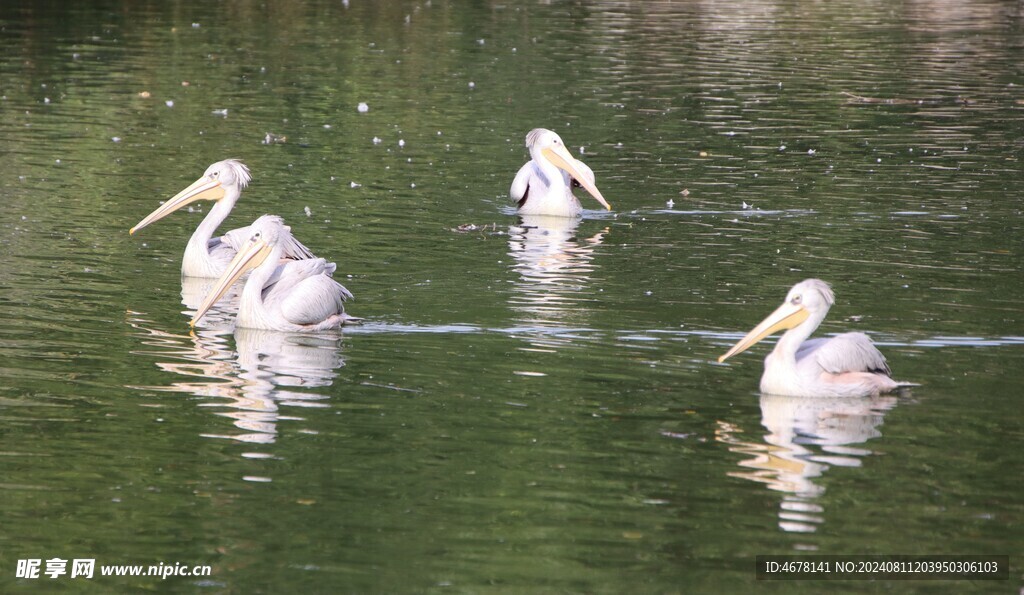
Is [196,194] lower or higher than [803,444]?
higher

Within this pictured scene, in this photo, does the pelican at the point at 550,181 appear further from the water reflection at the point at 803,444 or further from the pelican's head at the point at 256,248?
the water reflection at the point at 803,444

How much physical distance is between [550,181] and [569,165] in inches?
9.1

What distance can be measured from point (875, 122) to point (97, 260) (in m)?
10.6

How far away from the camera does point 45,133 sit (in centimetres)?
1762

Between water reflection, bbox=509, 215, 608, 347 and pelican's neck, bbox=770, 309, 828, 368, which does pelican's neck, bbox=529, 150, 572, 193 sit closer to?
water reflection, bbox=509, 215, 608, 347

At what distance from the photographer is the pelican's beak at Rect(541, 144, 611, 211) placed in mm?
14039

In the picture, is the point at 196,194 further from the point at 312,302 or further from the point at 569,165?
the point at 569,165

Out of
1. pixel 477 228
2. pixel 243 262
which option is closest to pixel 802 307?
pixel 243 262

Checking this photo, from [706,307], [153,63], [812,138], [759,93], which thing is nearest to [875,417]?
[706,307]

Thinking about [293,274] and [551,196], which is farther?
[551,196]

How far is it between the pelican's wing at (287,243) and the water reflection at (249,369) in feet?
2.22

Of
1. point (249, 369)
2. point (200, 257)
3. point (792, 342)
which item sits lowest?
point (249, 369)

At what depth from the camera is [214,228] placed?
1186cm

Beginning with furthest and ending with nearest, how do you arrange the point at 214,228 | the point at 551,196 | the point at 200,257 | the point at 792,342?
the point at 551,196 → the point at 214,228 → the point at 200,257 → the point at 792,342
